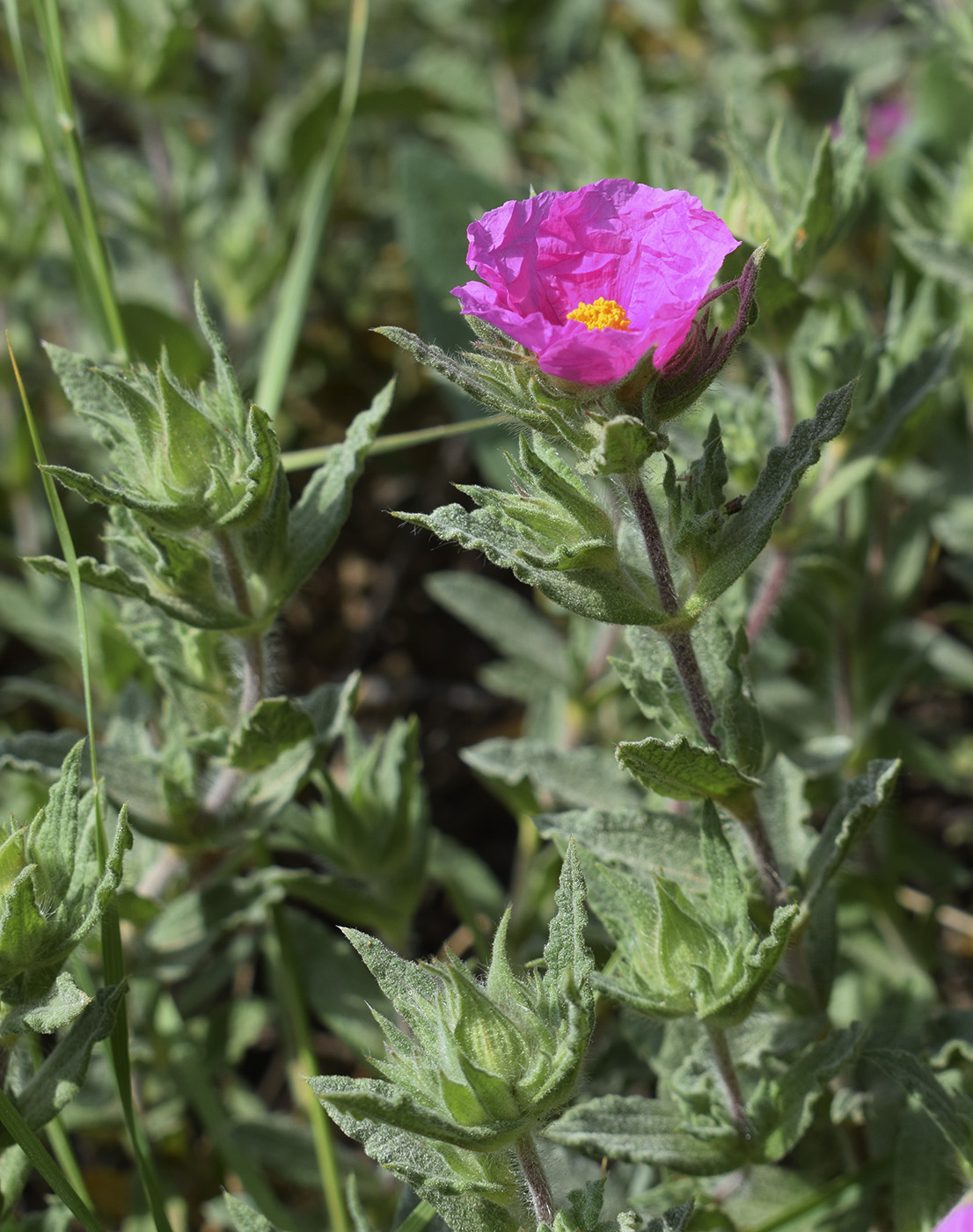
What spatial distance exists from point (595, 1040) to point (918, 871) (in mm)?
1036

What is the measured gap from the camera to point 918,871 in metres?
3.32

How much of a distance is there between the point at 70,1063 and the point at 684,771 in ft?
3.54

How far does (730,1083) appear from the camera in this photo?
6.81 ft

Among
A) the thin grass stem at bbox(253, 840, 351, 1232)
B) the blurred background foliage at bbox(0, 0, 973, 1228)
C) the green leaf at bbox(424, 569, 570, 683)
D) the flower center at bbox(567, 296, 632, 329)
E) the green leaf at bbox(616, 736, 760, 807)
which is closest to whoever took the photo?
the flower center at bbox(567, 296, 632, 329)

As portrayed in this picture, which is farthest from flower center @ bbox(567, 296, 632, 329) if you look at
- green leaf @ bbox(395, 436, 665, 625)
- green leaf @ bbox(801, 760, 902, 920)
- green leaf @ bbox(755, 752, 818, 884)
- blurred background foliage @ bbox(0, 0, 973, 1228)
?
green leaf @ bbox(755, 752, 818, 884)

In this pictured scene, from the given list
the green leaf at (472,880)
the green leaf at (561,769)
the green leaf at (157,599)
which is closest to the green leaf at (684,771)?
the green leaf at (561,769)

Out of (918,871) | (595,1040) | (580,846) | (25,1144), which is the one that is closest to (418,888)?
(595,1040)

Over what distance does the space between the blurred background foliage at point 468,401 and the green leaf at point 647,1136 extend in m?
0.44

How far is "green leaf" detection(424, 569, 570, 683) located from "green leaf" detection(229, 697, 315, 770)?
4.00ft

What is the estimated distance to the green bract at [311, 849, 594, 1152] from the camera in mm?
1618

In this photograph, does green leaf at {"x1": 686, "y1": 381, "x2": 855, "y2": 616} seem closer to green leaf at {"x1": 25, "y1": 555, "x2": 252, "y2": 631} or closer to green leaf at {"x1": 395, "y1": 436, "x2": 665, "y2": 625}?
green leaf at {"x1": 395, "y1": 436, "x2": 665, "y2": 625}

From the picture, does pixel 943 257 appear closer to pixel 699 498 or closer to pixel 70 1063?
→ pixel 699 498

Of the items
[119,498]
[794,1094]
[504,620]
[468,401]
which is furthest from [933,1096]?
[468,401]

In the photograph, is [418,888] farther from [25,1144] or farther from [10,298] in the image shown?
[10,298]
